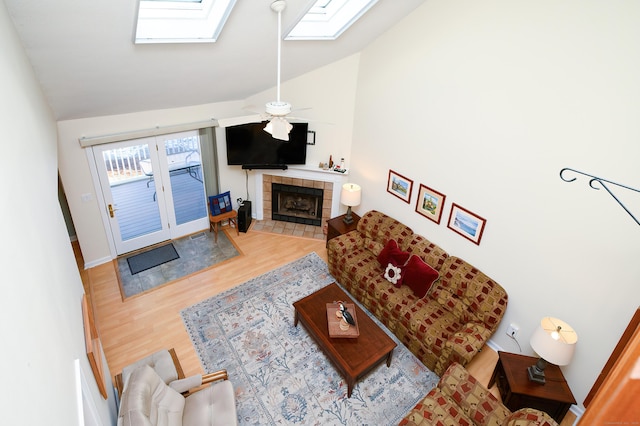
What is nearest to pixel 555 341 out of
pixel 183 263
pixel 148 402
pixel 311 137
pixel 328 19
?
pixel 148 402

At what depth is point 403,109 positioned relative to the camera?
5254 millimetres

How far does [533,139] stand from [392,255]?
234 cm

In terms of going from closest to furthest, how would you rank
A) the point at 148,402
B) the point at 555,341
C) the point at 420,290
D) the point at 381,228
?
the point at 148,402, the point at 555,341, the point at 420,290, the point at 381,228

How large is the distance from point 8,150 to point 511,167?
433 centimetres

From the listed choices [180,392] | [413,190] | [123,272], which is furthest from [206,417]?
[413,190]

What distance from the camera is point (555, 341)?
3510 millimetres

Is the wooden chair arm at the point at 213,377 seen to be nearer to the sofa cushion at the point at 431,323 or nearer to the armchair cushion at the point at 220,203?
the sofa cushion at the point at 431,323

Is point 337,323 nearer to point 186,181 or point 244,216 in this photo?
point 244,216

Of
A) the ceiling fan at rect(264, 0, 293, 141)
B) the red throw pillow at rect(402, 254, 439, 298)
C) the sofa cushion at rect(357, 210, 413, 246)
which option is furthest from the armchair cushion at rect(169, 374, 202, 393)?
the sofa cushion at rect(357, 210, 413, 246)

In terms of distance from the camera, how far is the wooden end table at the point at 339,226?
248 inches

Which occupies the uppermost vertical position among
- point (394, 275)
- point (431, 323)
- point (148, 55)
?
point (148, 55)

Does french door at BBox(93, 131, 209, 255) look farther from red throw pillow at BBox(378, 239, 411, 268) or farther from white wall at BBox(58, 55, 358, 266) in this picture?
red throw pillow at BBox(378, 239, 411, 268)

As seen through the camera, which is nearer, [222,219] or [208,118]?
[208,118]

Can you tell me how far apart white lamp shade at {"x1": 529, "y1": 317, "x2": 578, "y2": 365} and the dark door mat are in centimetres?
543
